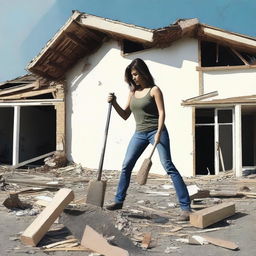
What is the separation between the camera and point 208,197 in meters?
6.59

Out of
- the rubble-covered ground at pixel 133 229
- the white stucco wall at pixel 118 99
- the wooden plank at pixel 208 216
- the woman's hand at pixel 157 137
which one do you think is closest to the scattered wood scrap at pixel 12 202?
the rubble-covered ground at pixel 133 229

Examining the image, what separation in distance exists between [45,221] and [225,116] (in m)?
10.0

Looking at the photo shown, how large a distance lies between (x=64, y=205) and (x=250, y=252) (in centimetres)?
194

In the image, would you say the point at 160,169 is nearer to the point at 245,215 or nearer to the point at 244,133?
the point at 244,133

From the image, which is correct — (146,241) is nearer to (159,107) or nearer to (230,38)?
(159,107)

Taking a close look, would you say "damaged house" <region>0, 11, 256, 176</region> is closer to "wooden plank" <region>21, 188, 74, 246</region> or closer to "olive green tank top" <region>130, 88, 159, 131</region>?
"olive green tank top" <region>130, 88, 159, 131</region>

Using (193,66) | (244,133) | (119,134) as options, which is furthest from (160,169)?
(244,133)

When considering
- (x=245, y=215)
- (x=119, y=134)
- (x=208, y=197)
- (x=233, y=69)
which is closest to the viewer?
(x=245, y=215)

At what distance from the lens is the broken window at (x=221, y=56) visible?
12.8 meters

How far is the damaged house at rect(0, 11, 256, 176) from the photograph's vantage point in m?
12.6

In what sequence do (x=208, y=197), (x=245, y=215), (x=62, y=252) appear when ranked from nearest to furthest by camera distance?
(x=62, y=252)
(x=245, y=215)
(x=208, y=197)

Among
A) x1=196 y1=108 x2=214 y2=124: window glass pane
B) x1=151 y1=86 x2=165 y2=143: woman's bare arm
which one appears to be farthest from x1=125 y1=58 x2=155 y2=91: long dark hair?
x1=196 y1=108 x2=214 y2=124: window glass pane

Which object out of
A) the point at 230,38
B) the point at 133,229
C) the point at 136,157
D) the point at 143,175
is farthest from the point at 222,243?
the point at 230,38

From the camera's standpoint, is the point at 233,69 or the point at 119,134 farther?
the point at 119,134
